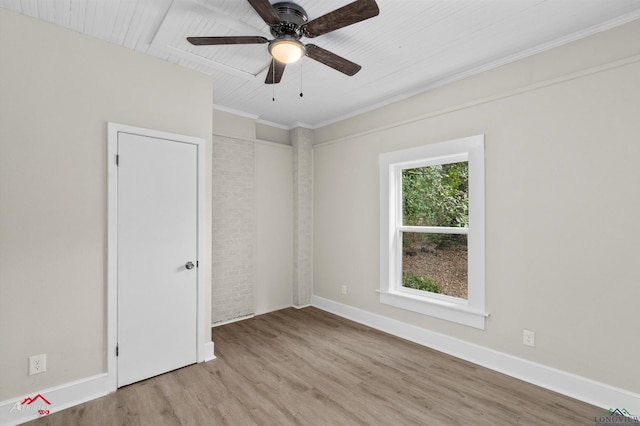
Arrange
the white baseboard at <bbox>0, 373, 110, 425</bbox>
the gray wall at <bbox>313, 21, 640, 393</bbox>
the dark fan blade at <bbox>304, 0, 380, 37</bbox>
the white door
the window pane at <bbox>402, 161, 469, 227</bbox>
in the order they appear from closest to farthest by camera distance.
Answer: the dark fan blade at <bbox>304, 0, 380, 37</bbox> → the white baseboard at <bbox>0, 373, 110, 425</bbox> → the gray wall at <bbox>313, 21, 640, 393</bbox> → the white door → the window pane at <bbox>402, 161, 469, 227</bbox>

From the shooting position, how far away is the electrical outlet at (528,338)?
2.57 meters

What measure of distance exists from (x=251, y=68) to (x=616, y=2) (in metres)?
2.76

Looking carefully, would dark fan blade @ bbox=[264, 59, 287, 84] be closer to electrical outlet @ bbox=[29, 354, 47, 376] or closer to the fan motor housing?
the fan motor housing

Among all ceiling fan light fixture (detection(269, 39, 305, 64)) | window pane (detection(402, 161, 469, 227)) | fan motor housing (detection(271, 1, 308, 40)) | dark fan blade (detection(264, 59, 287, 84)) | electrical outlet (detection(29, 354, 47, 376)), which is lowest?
electrical outlet (detection(29, 354, 47, 376))

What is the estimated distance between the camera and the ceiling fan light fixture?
1948 millimetres

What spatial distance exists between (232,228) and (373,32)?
2839 millimetres

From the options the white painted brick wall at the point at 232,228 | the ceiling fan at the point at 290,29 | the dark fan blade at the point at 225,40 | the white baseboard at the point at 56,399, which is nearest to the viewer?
the ceiling fan at the point at 290,29

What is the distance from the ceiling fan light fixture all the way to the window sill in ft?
8.80

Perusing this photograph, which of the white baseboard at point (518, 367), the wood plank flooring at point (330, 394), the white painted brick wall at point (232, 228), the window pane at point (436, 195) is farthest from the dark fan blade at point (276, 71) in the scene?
the white baseboard at point (518, 367)

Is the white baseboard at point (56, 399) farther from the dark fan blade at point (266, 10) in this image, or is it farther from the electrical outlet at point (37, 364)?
the dark fan blade at point (266, 10)

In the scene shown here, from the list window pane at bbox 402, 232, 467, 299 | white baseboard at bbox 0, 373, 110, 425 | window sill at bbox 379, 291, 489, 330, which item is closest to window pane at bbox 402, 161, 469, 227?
window pane at bbox 402, 232, 467, 299

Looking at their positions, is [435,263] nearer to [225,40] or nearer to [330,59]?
[330,59]

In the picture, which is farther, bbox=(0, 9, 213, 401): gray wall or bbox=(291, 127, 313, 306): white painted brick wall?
bbox=(291, 127, 313, 306): white painted brick wall

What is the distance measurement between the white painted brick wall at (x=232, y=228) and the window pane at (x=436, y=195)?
6.86 feet
